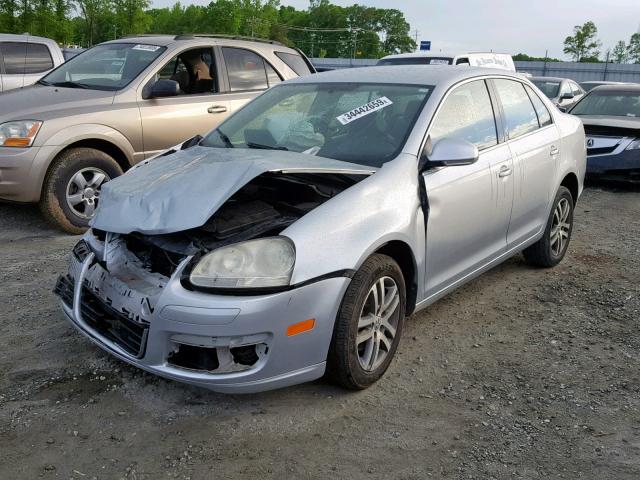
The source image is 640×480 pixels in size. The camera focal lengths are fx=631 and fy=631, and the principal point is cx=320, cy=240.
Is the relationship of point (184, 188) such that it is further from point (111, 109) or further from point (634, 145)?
point (634, 145)

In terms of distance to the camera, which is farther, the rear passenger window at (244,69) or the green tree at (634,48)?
the green tree at (634,48)

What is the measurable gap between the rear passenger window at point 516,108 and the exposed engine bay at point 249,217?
1.67 m

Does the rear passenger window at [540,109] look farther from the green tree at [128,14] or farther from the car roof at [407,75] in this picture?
the green tree at [128,14]

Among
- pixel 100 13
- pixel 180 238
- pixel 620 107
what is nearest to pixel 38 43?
pixel 180 238

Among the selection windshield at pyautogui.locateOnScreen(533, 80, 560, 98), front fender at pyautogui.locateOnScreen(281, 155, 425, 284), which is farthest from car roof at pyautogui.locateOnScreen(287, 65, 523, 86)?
windshield at pyautogui.locateOnScreen(533, 80, 560, 98)

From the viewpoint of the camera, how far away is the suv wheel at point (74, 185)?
574 cm

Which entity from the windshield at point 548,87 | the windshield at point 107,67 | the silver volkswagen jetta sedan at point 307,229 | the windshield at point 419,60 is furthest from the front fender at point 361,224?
the windshield at point 548,87

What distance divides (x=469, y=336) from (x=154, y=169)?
85.8 inches

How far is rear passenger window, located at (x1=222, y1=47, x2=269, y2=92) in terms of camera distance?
698 cm

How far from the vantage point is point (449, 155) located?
3.49 meters

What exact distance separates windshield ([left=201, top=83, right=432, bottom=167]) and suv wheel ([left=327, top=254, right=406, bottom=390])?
678mm

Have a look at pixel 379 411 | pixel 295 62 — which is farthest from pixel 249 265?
pixel 295 62

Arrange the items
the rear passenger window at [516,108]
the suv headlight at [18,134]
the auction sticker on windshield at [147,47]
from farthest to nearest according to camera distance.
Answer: the auction sticker on windshield at [147,47] < the suv headlight at [18,134] < the rear passenger window at [516,108]

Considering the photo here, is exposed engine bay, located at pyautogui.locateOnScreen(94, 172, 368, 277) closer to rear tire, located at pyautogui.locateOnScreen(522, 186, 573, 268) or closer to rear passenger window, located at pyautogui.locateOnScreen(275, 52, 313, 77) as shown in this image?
rear tire, located at pyautogui.locateOnScreen(522, 186, 573, 268)
